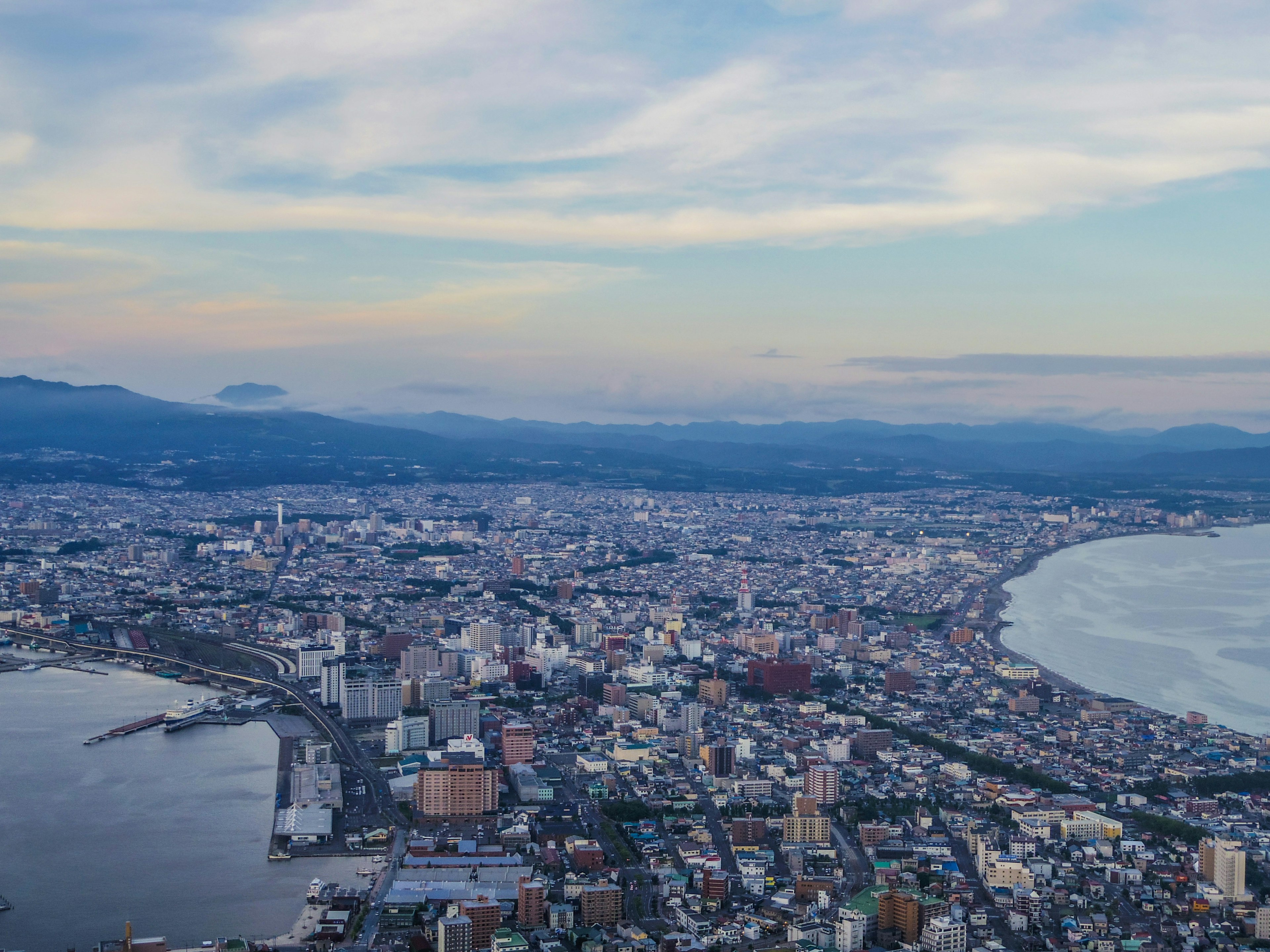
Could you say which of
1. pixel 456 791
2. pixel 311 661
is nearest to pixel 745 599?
pixel 311 661

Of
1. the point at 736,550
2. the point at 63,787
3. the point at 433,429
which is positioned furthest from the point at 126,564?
the point at 433,429

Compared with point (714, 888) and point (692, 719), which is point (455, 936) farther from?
point (692, 719)

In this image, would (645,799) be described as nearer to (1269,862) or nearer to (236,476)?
(1269,862)

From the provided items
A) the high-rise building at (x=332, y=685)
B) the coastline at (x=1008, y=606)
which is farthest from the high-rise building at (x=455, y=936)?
the coastline at (x=1008, y=606)

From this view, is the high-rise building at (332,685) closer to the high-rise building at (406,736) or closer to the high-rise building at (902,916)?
the high-rise building at (406,736)

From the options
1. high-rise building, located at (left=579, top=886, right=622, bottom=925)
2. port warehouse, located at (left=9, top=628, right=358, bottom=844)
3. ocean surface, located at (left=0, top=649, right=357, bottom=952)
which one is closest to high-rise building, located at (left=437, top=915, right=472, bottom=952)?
high-rise building, located at (left=579, top=886, right=622, bottom=925)

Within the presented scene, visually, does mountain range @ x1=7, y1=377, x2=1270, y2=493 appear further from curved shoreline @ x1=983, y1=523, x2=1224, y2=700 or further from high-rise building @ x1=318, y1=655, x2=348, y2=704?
high-rise building @ x1=318, y1=655, x2=348, y2=704
